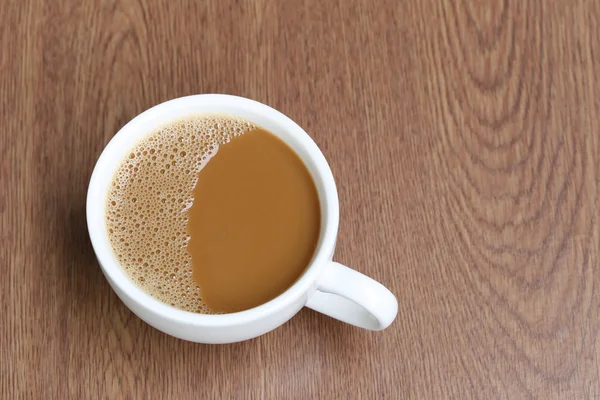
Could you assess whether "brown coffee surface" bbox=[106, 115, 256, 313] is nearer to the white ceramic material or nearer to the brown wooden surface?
the white ceramic material

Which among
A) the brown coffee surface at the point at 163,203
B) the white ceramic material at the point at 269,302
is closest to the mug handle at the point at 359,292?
the white ceramic material at the point at 269,302

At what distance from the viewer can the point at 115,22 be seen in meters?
1.01

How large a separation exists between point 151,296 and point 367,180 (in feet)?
1.13

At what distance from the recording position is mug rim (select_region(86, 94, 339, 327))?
0.72 metres

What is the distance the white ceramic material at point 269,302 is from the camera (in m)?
0.72

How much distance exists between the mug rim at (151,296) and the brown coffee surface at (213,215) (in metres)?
0.02

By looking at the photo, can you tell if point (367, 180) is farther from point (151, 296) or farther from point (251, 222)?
point (151, 296)

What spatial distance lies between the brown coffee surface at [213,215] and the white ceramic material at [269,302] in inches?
0.6

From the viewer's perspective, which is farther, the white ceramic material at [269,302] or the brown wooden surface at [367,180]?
the brown wooden surface at [367,180]

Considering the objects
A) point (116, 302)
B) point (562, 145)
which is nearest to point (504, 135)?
point (562, 145)

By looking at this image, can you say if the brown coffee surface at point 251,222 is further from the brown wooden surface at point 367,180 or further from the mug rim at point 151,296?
the brown wooden surface at point 367,180

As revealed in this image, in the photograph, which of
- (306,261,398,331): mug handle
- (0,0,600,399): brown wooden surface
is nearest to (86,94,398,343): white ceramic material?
(306,261,398,331): mug handle

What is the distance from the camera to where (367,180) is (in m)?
0.95

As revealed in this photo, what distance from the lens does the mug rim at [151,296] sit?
0.72m
